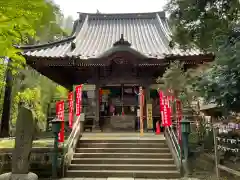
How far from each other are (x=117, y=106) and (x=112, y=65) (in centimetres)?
340

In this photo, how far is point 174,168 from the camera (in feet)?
25.2

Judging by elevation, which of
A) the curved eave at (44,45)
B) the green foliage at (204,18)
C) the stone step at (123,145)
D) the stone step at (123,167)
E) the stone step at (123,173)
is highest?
the curved eave at (44,45)

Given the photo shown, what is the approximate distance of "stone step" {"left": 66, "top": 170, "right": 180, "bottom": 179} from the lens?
7332 millimetres

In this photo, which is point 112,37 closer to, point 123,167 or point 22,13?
point 123,167

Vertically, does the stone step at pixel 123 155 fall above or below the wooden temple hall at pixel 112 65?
below

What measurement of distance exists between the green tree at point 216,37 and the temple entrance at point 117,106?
7777 mm

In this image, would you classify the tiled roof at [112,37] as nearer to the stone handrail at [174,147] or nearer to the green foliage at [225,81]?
the stone handrail at [174,147]

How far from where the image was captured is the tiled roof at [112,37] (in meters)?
12.1

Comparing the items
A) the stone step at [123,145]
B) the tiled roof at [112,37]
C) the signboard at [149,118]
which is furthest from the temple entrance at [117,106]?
the stone step at [123,145]

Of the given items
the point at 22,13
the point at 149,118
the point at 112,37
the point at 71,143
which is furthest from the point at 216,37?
the point at 112,37

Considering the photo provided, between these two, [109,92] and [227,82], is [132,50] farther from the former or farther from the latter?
[227,82]

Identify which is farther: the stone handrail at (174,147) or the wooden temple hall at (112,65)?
the wooden temple hall at (112,65)

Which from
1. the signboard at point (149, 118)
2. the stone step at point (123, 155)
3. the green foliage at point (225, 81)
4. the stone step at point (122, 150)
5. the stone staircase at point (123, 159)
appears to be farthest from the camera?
the signboard at point (149, 118)

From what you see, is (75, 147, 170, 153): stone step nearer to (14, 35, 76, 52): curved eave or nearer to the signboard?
the signboard
